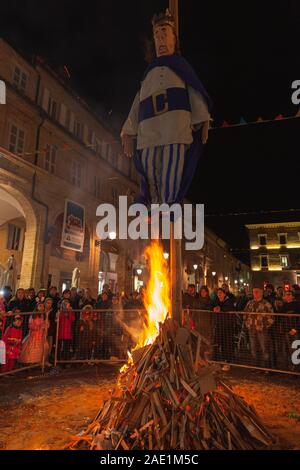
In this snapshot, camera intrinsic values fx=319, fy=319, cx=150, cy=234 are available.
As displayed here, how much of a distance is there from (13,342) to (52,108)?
50.8 ft

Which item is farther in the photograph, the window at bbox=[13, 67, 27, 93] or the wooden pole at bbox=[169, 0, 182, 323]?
the window at bbox=[13, 67, 27, 93]

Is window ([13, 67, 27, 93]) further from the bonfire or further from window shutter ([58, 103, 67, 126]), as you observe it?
the bonfire

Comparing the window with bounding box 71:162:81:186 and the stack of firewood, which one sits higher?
the window with bounding box 71:162:81:186

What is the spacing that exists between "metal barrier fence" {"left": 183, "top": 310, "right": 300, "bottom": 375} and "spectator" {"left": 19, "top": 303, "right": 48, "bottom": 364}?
12.4ft

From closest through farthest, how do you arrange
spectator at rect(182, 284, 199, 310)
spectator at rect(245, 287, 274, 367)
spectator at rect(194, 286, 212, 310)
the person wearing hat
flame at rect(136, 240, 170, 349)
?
the person wearing hat → flame at rect(136, 240, 170, 349) → spectator at rect(245, 287, 274, 367) → spectator at rect(194, 286, 212, 310) → spectator at rect(182, 284, 199, 310)

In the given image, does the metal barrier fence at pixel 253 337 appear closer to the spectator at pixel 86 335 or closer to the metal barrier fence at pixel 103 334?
the metal barrier fence at pixel 103 334

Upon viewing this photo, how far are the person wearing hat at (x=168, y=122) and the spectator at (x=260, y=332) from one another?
5.27 meters

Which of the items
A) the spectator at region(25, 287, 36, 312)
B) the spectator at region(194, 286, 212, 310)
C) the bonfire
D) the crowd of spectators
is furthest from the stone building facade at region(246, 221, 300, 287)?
Result: the bonfire

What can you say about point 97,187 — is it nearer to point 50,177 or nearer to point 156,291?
point 50,177

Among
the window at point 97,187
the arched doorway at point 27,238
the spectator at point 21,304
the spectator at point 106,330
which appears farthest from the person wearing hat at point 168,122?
the window at point 97,187

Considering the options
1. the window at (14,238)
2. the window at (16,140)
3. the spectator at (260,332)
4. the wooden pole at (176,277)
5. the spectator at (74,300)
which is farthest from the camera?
the window at (14,238)

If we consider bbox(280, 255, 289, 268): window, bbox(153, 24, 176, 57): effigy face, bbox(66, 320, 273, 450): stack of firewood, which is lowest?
bbox(66, 320, 273, 450): stack of firewood

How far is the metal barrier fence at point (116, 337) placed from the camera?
7.89 meters

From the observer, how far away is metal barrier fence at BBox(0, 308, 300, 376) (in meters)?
7.89
